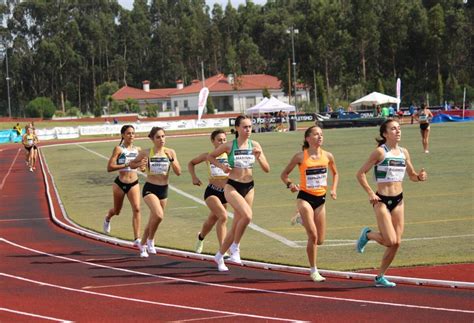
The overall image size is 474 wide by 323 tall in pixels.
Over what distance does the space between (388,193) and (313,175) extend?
1.05m

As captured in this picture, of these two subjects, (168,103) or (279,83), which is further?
(168,103)

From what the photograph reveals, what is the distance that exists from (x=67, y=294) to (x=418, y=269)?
4555 mm

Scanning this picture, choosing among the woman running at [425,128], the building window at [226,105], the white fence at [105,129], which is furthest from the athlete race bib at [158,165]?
the building window at [226,105]

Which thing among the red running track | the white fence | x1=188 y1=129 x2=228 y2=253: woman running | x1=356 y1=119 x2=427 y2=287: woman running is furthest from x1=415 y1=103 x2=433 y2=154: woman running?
the white fence

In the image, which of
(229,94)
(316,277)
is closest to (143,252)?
(316,277)

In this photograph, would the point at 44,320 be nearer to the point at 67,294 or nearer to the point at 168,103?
the point at 67,294

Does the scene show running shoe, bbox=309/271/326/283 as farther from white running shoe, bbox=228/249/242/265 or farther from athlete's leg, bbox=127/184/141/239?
athlete's leg, bbox=127/184/141/239

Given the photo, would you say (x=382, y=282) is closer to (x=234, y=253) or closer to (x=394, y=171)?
(x=394, y=171)

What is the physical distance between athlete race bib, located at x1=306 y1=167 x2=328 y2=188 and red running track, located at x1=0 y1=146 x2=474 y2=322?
1.22 meters

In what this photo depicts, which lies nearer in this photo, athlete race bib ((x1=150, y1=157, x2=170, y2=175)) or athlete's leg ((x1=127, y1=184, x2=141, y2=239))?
athlete race bib ((x1=150, y1=157, x2=170, y2=175))

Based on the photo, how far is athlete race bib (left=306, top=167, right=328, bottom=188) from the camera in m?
10.7

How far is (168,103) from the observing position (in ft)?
422

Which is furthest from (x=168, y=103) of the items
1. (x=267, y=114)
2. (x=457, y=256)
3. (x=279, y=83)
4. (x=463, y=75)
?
(x=457, y=256)

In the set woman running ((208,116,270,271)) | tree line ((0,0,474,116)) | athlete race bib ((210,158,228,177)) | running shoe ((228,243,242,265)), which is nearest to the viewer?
woman running ((208,116,270,271))
